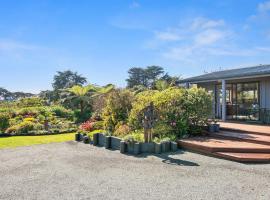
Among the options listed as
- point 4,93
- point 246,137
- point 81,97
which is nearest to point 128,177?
point 246,137

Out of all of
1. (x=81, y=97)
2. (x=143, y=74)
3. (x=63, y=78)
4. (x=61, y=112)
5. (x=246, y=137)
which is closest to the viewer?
(x=246, y=137)

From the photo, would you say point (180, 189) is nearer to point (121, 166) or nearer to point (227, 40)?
point (121, 166)

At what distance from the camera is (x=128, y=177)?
19.2 feet

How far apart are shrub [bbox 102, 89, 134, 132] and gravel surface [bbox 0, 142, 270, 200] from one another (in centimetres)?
331

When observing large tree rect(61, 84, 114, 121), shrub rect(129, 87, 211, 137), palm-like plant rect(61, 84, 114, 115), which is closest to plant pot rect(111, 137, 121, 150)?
shrub rect(129, 87, 211, 137)

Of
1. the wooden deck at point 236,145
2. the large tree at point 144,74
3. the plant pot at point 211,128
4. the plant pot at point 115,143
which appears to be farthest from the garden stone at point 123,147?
the large tree at point 144,74

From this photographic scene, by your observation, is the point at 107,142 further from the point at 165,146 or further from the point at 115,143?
the point at 165,146

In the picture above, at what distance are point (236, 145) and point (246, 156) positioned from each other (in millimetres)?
937

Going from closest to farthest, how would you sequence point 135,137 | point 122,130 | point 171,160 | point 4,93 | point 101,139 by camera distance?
point 171,160 → point 135,137 → point 101,139 → point 122,130 → point 4,93

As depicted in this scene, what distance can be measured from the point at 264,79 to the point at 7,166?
12969mm

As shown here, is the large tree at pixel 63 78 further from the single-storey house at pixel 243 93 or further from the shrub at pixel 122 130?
the shrub at pixel 122 130

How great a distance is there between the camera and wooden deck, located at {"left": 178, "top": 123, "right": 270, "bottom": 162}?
7.17 m

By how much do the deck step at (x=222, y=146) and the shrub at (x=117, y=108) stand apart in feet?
11.9

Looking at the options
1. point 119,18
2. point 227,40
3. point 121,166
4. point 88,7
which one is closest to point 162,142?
point 121,166
